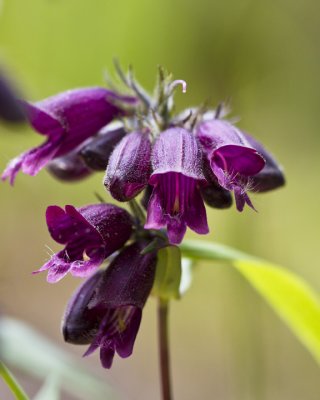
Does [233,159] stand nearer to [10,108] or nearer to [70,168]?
[70,168]

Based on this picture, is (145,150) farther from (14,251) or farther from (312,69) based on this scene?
(14,251)

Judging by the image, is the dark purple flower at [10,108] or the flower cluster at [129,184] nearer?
the flower cluster at [129,184]

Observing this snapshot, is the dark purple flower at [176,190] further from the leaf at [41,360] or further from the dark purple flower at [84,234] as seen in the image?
the leaf at [41,360]

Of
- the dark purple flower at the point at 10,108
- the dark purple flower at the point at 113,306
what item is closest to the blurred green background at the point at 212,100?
the dark purple flower at the point at 10,108

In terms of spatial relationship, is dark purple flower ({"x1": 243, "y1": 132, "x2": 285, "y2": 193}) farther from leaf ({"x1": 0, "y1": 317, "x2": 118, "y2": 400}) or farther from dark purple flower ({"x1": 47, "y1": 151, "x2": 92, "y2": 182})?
leaf ({"x1": 0, "y1": 317, "x2": 118, "y2": 400})

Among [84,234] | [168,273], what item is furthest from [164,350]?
[84,234]

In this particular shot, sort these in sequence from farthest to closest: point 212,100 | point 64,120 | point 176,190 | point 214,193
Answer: point 212,100
point 64,120
point 214,193
point 176,190
